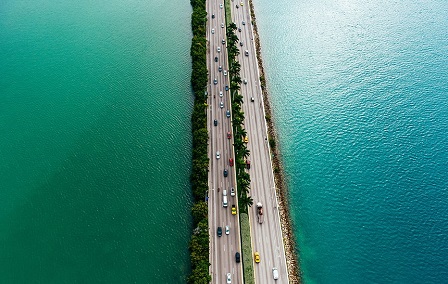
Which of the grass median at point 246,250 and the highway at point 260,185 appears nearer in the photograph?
the grass median at point 246,250

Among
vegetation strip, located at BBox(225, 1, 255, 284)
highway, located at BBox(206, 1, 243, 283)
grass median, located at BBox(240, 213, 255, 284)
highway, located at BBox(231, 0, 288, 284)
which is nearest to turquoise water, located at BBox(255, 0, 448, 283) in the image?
highway, located at BBox(231, 0, 288, 284)

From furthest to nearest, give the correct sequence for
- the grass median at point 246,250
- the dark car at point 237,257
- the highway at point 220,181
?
the dark car at point 237,257, the highway at point 220,181, the grass median at point 246,250

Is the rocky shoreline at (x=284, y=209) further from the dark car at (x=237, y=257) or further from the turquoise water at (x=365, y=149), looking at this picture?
the dark car at (x=237, y=257)

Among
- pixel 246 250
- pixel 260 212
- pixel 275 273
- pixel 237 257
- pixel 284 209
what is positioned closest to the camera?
pixel 275 273

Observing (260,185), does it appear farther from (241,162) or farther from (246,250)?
(246,250)

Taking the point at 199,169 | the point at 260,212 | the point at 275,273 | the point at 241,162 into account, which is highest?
the point at 241,162

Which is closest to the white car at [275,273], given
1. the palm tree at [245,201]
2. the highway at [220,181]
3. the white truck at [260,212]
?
the highway at [220,181]

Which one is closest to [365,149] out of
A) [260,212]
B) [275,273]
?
[260,212]
